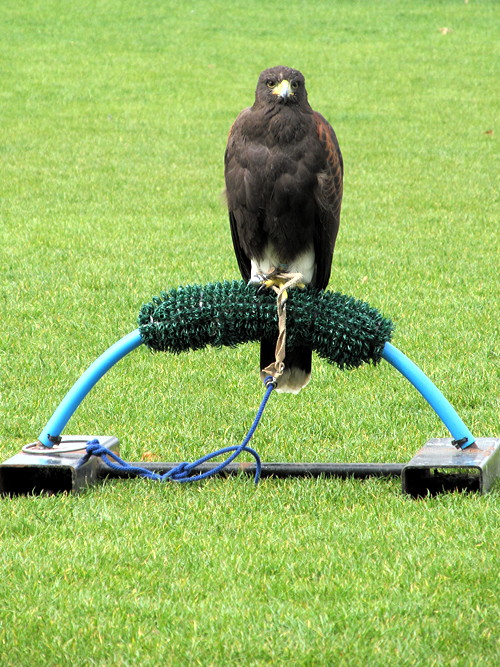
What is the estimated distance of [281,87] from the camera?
3791 millimetres

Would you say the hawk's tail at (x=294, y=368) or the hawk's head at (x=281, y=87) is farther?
the hawk's tail at (x=294, y=368)

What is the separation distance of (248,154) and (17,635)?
6.62ft

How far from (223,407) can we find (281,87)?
5.31 ft

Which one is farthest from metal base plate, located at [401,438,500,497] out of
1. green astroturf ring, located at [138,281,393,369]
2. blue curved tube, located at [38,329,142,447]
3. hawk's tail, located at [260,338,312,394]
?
blue curved tube, located at [38,329,142,447]

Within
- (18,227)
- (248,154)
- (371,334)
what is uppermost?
(248,154)

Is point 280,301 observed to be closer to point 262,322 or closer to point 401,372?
point 262,322

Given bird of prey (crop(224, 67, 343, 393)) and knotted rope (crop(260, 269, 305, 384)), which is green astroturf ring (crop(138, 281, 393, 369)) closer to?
knotted rope (crop(260, 269, 305, 384))

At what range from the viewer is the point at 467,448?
368 cm

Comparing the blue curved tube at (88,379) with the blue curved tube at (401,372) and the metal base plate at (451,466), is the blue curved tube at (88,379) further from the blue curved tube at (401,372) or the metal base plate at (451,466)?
the metal base plate at (451,466)

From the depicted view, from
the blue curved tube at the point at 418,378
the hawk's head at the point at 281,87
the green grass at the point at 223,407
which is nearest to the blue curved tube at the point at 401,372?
the blue curved tube at the point at 418,378

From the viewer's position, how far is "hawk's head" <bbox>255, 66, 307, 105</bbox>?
3785mm

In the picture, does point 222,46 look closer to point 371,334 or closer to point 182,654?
point 371,334

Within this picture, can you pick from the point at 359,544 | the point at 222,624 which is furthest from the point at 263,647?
the point at 359,544

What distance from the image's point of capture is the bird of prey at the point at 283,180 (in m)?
3.76
